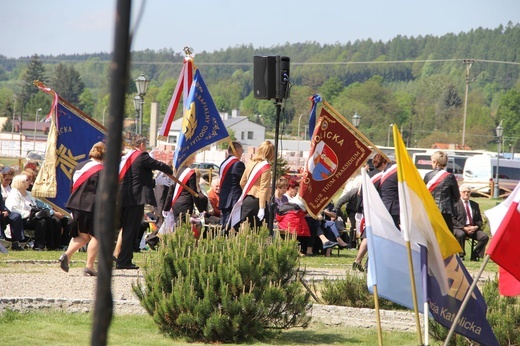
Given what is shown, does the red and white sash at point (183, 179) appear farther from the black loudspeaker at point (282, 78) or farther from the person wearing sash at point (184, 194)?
the black loudspeaker at point (282, 78)

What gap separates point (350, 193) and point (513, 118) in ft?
480

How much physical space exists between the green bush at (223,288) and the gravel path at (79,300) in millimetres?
468

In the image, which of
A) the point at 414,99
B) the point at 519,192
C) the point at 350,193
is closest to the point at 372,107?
the point at 414,99

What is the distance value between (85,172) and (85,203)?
1.21ft

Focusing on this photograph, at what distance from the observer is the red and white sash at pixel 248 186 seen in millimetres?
13281

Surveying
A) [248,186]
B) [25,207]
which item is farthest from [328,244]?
[25,207]

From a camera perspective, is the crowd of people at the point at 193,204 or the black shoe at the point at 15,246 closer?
the crowd of people at the point at 193,204

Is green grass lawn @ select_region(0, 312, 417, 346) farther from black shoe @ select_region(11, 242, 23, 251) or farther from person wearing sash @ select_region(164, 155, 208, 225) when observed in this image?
black shoe @ select_region(11, 242, 23, 251)

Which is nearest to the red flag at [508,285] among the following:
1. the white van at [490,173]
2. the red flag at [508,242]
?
the red flag at [508,242]

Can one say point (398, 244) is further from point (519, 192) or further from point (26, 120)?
point (26, 120)

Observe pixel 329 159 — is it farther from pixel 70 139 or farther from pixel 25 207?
pixel 25 207

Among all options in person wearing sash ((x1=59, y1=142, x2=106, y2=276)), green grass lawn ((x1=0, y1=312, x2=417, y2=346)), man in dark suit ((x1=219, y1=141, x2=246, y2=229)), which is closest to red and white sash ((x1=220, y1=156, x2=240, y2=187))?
man in dark suit ((x1=219, y1=141, x2=246, y2=229))

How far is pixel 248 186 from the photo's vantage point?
44.2ft

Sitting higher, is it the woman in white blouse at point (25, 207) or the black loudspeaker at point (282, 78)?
the black loudspeaker at point (282, 78)
